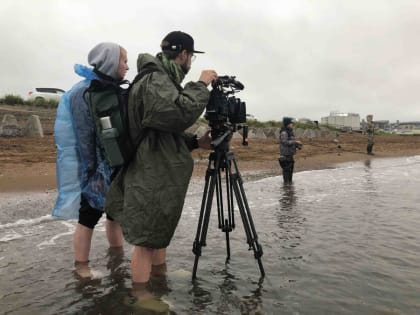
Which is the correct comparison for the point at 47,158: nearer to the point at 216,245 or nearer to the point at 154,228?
the point at 216,245

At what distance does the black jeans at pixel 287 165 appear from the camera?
38.5 ft

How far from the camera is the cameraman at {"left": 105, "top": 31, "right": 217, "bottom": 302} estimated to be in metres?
3.04

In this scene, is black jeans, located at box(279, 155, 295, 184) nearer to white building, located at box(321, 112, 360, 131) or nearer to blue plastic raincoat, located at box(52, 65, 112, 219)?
blue plastic raincoat, located at box(52, 65, 112, 219)

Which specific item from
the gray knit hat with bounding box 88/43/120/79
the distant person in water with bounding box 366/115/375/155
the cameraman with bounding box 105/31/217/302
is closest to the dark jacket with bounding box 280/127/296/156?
the gray knit hat with bounding box 88/43/120/79

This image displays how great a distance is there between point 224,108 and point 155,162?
84 centimetres

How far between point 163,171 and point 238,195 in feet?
3.13

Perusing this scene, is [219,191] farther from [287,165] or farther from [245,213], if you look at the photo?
[287,165]

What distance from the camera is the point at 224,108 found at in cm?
362

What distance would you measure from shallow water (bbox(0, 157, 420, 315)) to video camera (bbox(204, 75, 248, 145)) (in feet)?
4.79

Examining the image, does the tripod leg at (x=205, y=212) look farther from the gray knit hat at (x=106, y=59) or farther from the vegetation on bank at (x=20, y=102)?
the vegetation on bank at (x=20, y=102)

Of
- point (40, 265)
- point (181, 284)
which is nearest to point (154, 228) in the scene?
point (181, 284)

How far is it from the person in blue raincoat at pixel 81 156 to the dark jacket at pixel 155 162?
69 centimetres

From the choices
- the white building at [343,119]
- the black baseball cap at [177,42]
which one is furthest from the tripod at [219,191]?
the white building at [343,119]

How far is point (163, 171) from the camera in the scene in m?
3.17
